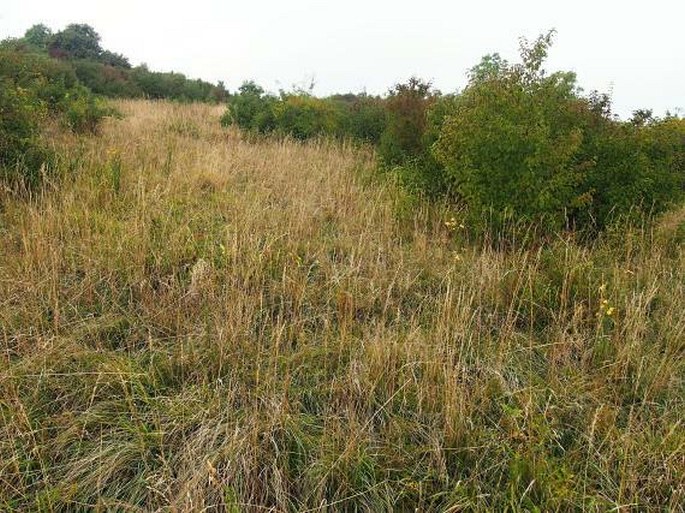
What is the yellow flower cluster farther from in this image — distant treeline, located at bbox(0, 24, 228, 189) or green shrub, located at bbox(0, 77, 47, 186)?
green shrub, located at bbox(0, 77, 47, 186)

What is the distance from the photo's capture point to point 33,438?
1.97 meters

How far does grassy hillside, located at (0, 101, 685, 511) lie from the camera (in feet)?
6.19

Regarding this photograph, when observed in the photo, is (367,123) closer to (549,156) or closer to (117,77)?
(549,156)

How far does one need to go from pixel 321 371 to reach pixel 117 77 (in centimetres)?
1793

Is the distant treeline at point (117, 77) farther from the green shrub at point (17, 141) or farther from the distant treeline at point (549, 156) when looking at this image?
the distant treeline at point (549, 156)

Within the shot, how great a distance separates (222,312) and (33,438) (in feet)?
3.74

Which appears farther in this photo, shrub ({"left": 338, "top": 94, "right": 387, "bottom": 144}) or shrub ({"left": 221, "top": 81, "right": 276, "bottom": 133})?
shrub ({"left": 221, "top": 81, "right": 276, "bottom": 133})

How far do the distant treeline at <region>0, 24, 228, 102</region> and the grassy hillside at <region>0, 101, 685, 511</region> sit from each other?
10.5 m

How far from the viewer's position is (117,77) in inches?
678

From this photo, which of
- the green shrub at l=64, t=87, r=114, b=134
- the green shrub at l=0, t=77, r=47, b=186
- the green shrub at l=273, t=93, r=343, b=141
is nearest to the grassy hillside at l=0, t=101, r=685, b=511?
the green shrub at l=0, t=77, r=47, b=186

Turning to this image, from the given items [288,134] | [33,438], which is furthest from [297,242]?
[288,134]

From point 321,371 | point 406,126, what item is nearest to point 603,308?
point 321,371

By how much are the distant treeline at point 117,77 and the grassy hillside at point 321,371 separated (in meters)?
10.5

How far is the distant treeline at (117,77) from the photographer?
16.0 m
